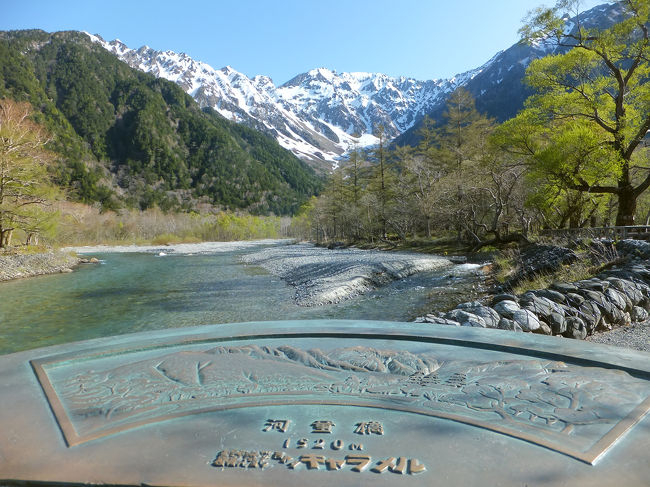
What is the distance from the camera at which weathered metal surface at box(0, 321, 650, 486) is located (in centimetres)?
141

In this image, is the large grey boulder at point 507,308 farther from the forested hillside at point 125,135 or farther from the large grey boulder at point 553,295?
the forested hillside at point 125,135

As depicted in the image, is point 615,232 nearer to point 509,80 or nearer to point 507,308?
point 507,308

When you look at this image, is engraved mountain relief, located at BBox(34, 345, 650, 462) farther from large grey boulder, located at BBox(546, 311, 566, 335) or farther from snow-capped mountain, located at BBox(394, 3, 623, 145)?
snow-capped mountain, located at BBox(394, 3, 623, 145)

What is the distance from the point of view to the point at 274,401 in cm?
200

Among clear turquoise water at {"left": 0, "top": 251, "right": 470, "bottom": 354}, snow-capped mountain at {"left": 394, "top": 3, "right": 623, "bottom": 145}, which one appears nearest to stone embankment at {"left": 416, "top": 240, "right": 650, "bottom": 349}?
clear turquoise water at {"left": 0, "top": 251, "right": 470, "bottom": 354}

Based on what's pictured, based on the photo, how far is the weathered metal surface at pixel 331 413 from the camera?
141 centimetres

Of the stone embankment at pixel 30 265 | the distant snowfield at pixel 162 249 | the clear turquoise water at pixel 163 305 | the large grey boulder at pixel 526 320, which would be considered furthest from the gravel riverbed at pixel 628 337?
the distant snowfield at pixel 162 249

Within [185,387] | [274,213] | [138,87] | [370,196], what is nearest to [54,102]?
[138,87]

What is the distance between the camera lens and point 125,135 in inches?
4678

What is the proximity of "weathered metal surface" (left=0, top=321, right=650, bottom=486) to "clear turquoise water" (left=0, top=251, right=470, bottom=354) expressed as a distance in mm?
6847

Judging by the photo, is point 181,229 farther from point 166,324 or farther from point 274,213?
point 166,324

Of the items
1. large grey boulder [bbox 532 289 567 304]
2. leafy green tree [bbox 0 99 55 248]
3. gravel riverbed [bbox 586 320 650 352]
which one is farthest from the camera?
leafy green tree [bbox 0 99 55 248]

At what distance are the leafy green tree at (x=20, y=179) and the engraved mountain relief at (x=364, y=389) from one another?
2460cm

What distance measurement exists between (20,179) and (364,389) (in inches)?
1088
